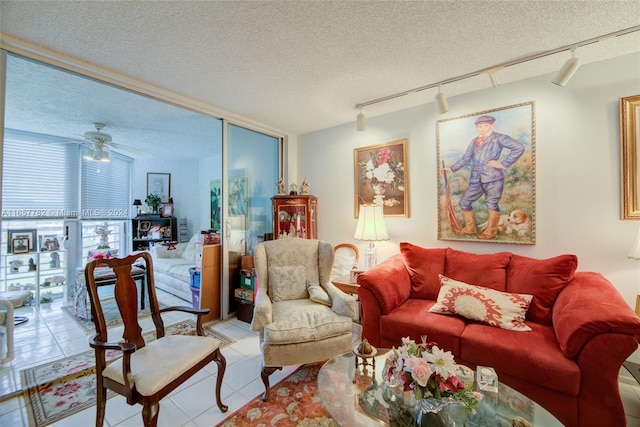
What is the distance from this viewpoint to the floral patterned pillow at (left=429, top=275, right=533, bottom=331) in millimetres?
1863

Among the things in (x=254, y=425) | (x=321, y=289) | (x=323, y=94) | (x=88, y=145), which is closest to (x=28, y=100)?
(x=88, y=145)

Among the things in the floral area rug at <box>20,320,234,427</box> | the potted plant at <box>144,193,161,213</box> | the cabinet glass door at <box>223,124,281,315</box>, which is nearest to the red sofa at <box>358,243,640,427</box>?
the cabinet glass door at <box>223,124,281,315</box>

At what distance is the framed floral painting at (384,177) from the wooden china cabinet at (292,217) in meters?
0.65

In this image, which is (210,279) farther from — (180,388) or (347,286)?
(347,286)

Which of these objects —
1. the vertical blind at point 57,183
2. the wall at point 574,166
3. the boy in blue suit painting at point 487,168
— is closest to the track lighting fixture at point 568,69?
the wall at point 574,166

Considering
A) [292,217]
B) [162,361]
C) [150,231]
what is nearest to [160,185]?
[150,231]

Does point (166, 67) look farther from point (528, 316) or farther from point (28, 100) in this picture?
point (528, 316)

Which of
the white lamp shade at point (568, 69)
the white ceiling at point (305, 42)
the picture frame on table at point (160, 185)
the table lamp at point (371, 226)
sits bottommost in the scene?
the table lamp at point (371, 226)

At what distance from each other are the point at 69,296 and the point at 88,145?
7.83 feet

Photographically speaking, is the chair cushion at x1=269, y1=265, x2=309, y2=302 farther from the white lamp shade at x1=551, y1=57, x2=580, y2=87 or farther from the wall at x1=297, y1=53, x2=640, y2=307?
the white lamp shade at x1=551, y1=57, x2=580, y2=87

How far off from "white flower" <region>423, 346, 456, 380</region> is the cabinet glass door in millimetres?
2677

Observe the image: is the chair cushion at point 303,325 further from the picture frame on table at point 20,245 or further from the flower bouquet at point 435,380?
the picture frame on table at point 20,245

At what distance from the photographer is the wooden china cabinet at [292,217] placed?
3.43 meters

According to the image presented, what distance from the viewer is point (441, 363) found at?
3.45 ft
